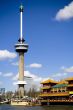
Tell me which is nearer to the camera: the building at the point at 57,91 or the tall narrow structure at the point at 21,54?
the building at the point at 57,91

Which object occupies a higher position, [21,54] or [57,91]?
[21,54]

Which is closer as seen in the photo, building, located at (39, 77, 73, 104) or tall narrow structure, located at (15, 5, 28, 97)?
building, located at (39, 77, 73, 104)

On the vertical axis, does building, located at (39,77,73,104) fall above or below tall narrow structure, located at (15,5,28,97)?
below

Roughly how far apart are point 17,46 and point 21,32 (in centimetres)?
872

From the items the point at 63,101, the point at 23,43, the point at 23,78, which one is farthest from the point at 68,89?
the point at 23,43

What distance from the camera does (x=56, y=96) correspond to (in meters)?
130

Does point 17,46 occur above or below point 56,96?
above

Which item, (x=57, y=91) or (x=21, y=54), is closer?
(x=57, y=91)

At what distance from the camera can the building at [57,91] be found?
401ft

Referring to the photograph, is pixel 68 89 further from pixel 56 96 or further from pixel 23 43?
pixel 23 43

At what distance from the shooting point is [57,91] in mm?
131500

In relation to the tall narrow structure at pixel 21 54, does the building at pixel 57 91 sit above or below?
below

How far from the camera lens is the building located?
122188mm

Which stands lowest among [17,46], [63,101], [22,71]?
[63,101]
